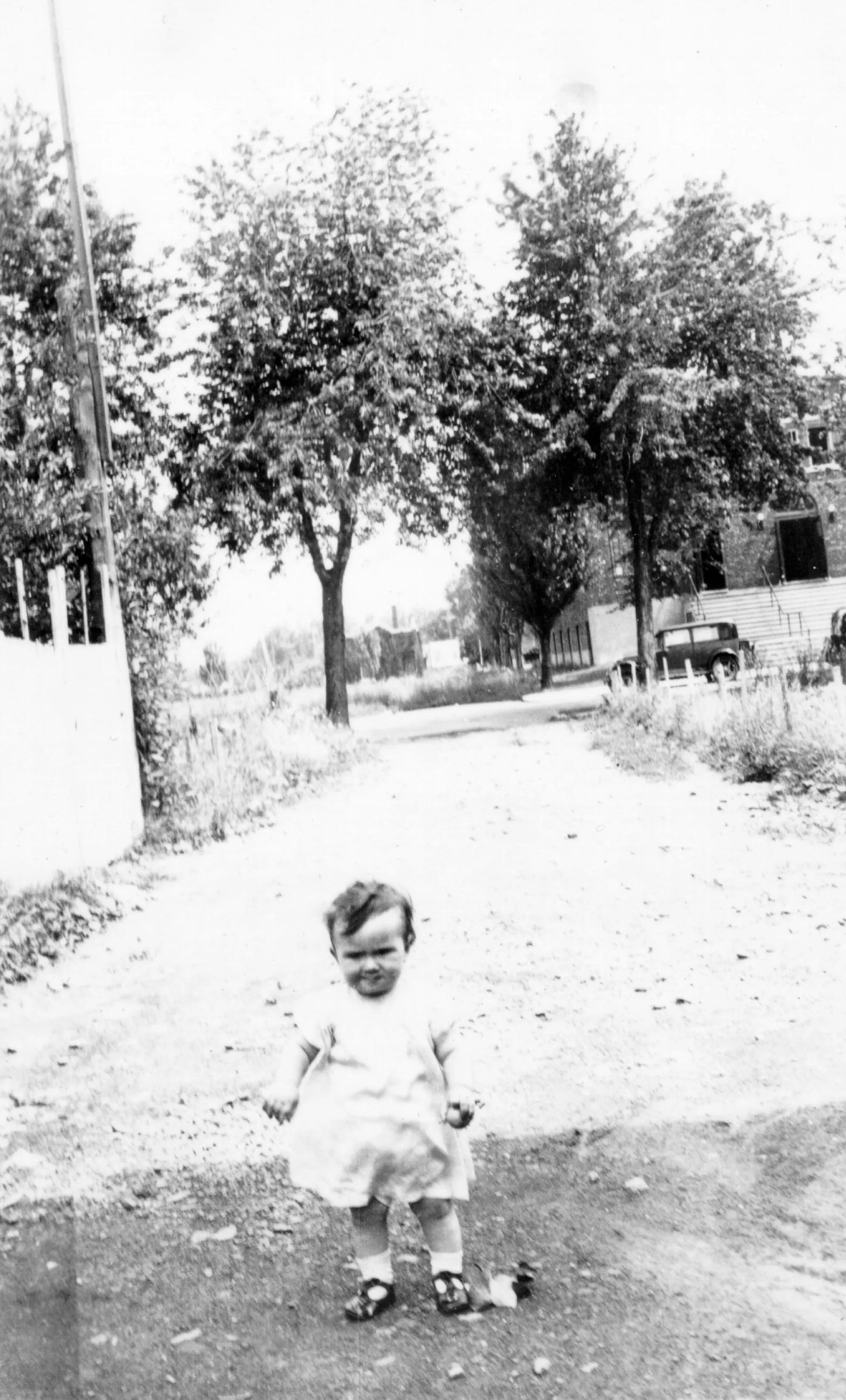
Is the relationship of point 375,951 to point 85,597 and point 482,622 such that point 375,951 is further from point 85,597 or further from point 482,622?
point 482,622

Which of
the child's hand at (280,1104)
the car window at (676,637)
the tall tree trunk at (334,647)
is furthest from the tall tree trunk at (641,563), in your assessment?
the child's hand at (280,1104)

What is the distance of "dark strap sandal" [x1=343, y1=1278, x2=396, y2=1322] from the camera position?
2.53 m

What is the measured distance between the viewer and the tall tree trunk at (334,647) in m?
8.83

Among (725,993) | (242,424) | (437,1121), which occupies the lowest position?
(725,993)

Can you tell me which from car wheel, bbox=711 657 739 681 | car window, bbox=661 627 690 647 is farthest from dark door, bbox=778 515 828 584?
car wheel, bbox=711 657 739 681

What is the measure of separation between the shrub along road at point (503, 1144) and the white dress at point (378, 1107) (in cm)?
26

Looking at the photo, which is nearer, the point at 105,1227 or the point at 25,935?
the point at 105,1227

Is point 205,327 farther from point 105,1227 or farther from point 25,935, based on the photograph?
point 105,1227

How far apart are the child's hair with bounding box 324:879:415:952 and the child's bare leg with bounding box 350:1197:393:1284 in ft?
1.77

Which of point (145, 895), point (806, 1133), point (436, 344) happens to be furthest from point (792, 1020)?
point (436, 344)

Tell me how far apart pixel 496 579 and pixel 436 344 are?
2078 centimetres

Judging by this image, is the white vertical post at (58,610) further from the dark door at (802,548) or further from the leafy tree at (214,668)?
the dark door at (802,548)

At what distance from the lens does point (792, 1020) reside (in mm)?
4258

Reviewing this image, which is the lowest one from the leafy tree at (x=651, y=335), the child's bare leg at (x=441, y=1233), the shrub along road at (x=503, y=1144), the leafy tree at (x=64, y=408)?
the shrub along road at (x=503, y=1144)
